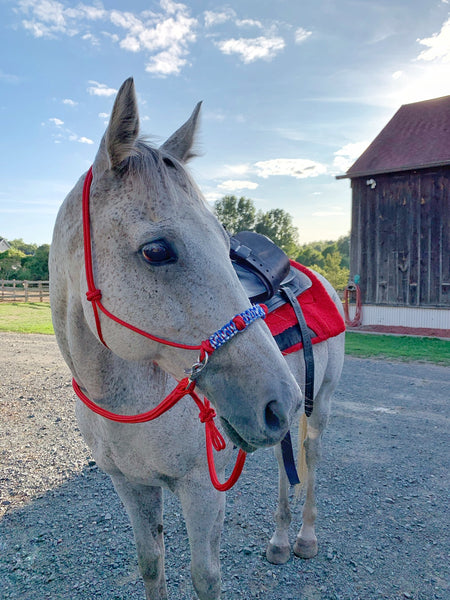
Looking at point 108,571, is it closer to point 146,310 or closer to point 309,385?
point 309,385

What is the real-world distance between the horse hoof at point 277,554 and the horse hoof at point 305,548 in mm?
73

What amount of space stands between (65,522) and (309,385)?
Result: 217cm

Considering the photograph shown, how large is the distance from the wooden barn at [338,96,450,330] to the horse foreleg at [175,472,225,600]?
12210mm

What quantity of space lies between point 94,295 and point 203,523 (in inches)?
41.1

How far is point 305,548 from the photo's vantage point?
101 inches

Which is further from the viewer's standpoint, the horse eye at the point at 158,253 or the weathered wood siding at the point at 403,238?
the weathered wood siding at the point at 403,238

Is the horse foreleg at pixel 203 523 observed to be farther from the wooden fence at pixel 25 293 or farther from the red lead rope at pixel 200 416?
the wooden fence at pixel 25 293

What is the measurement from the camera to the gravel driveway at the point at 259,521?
7.54 feet

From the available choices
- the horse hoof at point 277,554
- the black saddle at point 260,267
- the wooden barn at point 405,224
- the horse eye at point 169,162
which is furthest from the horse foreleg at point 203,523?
the wooden barn at point 405,224

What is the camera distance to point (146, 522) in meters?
1.76

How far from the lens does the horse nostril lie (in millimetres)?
1026

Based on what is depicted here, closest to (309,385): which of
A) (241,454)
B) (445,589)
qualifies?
(241,454)

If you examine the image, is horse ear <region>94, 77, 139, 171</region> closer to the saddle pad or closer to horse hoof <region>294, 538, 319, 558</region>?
the saddle pad

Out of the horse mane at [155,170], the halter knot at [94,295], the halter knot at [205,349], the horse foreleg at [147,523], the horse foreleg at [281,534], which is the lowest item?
the horse foreleg at [281,534]
